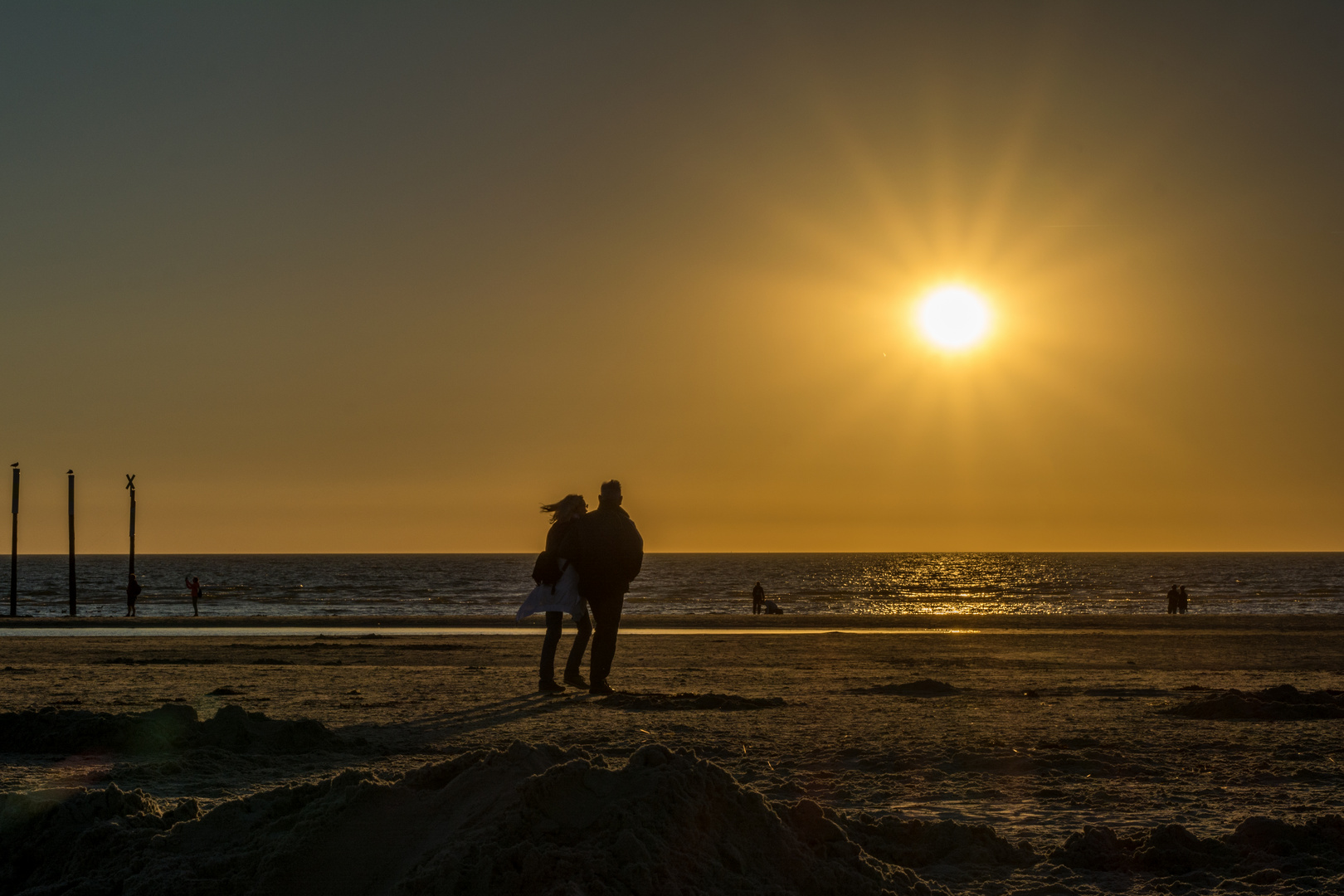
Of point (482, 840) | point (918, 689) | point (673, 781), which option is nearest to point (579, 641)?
point (918, 689)

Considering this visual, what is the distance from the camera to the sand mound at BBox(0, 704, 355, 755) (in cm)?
682

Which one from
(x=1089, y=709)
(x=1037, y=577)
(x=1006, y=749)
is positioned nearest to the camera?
(x=1006, y=749)

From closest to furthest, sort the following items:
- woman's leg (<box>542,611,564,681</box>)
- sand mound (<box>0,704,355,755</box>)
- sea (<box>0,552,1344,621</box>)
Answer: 1. sand mound (<box>0,704,355,755</box>)
2. woman's leg (<box>542,611,564,681</box>)
3. sea (<box>0,552,1344,621</box>)

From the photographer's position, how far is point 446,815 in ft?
A: 12.5

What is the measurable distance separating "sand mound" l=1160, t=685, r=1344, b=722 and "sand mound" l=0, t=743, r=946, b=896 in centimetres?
605

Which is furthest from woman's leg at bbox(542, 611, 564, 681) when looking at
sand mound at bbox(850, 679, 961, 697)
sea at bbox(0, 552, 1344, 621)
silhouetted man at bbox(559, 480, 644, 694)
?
sea at bbox(0, 552, 1344, 621)

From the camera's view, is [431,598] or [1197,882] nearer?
[1197,882]

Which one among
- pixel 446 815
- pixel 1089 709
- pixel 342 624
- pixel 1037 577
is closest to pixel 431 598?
pixel 342 624

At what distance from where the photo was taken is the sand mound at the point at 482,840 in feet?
11.0

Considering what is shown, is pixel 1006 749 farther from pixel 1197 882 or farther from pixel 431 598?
pixel 431 598

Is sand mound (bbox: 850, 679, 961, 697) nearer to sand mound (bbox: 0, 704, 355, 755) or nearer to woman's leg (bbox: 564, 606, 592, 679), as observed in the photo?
woman's leg (bbox: 564, 606, 592, 679)

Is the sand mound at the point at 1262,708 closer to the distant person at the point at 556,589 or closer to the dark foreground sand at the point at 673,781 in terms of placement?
the dark foreground sand at the point at 673,781

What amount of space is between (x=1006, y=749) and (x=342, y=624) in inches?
967

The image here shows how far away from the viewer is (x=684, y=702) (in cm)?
911
